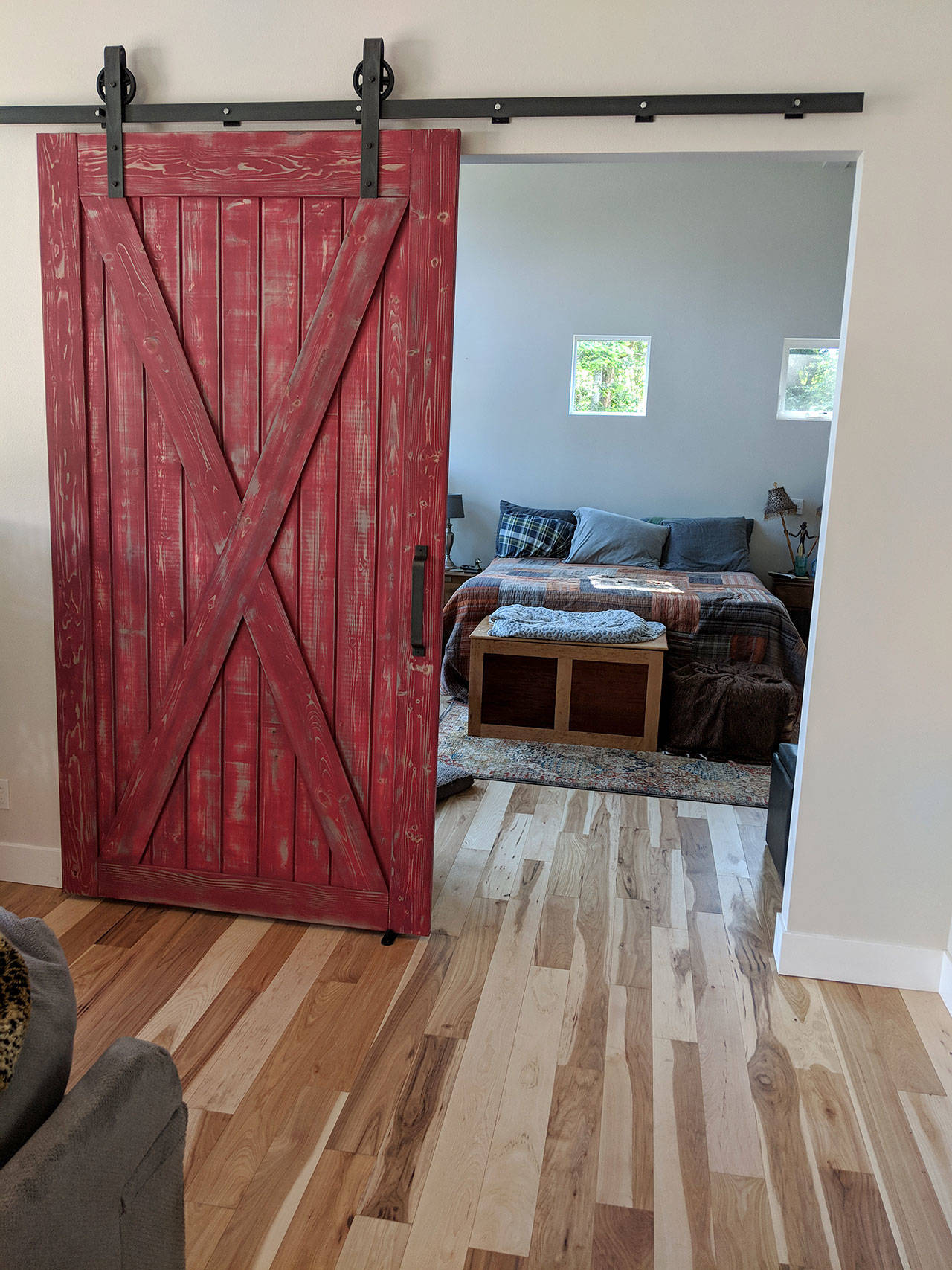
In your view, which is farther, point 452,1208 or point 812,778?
point 812,778

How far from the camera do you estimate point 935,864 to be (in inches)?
99.5

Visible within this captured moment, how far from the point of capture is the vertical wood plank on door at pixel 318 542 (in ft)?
8.11

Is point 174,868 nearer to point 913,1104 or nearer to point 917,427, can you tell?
point 913,1104

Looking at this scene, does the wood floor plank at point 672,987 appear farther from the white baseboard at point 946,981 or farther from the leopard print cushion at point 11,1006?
the leopard print cushion at point 11,1006

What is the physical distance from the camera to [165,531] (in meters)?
2.68

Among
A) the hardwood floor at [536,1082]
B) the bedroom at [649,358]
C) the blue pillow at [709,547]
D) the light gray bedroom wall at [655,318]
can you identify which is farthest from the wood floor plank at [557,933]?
the light gray bedroom wall at [655,318]

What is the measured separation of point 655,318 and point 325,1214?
6.48 meters

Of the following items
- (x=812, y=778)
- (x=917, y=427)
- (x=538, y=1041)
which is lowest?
(x=538, y=1041)

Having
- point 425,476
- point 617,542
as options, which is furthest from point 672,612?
point 425,476

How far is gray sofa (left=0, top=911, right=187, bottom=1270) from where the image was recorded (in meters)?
0.89

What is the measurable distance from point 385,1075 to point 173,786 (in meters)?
1.11

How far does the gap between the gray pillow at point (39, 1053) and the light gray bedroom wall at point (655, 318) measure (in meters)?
6.42

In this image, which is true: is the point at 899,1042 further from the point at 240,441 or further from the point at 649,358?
the point at 649,358

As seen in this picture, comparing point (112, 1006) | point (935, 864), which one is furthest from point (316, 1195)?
point (935, 864)
